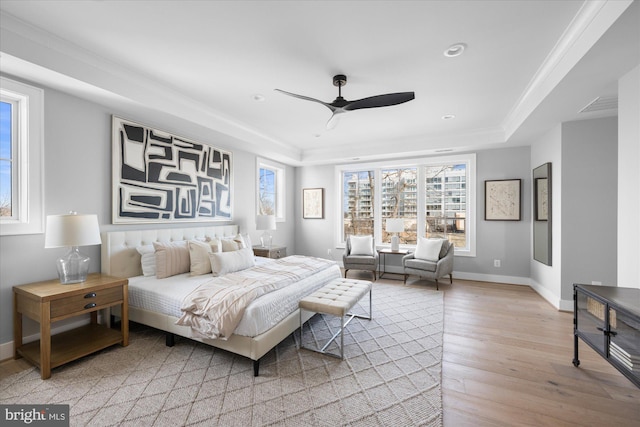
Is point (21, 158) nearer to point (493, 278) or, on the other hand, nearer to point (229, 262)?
point (229, 262)

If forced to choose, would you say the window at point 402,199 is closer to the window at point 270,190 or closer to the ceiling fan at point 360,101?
the window at point 270,190

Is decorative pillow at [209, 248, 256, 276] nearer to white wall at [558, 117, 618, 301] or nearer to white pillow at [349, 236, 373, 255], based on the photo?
white pillow at [349, 236, 373, 255]

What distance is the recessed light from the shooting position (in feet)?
7.70

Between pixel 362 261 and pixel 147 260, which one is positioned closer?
pixel 147 260

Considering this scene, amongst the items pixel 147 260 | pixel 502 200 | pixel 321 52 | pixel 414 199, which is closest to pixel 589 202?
pixel 502 200

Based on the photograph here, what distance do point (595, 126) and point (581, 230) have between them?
4.22ft

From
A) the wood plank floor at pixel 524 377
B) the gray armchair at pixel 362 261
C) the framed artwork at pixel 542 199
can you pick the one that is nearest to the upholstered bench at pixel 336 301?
the wood plank floor at pixel 524 377

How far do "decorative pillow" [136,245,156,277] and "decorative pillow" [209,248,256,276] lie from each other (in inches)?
25.6

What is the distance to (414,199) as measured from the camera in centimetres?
582

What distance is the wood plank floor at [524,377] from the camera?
5.78ft

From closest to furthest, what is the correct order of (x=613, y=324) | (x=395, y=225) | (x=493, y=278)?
(x=613, y=324) → (x=493, y=278) → (x=395, y=225)

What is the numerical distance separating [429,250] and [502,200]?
1576 mm

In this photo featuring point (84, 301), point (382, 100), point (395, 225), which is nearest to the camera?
point (84, 301)

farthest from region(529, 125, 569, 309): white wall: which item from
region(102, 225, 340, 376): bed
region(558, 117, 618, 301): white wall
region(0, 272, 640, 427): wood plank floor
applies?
region(102, 225, 340, 376): bed
